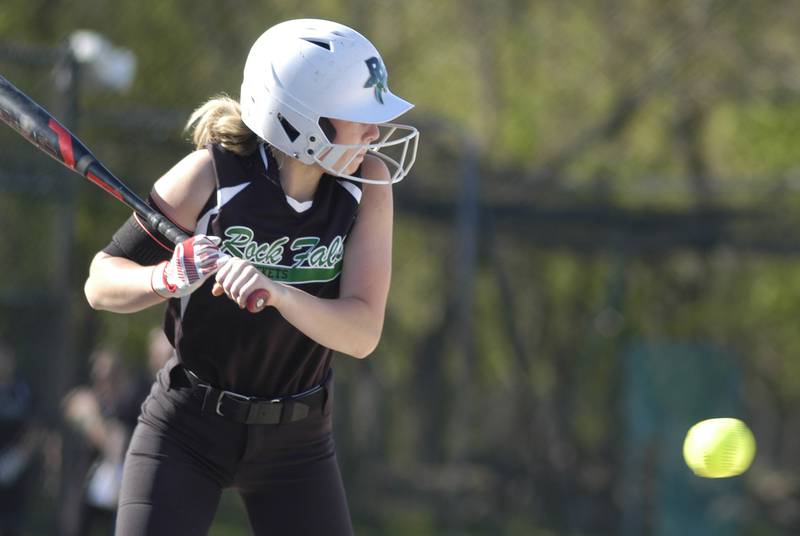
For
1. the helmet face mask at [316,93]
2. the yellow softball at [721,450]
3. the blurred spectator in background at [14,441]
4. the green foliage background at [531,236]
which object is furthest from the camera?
the green foliage background at [531,236]

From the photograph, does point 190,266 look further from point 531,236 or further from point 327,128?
point 531,236

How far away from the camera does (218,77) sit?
34.7 feet

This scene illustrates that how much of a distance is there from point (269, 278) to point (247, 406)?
380 mm

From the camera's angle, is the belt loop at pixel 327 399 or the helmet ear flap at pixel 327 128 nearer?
the helmet ear flap at pixel 327 128

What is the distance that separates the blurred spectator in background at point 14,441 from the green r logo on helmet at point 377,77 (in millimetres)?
5162

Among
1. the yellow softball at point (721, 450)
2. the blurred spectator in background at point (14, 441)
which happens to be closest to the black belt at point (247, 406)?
the yellow softball at point (721, 450)

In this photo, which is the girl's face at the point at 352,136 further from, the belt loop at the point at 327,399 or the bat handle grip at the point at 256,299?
the belt loop at the point at 327,399

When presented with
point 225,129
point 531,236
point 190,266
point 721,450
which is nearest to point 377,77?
point 225,129

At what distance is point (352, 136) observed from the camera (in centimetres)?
352

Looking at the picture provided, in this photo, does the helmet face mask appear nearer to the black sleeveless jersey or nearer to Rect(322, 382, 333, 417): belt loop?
the black sleeveless jersey

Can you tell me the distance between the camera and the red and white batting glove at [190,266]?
3178 millimetres

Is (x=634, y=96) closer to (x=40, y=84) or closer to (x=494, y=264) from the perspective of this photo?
(x=494, y=264)

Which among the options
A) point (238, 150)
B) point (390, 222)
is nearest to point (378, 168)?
point (390, 222)

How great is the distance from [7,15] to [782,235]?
259 inches
